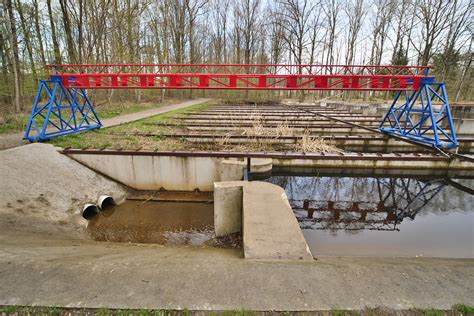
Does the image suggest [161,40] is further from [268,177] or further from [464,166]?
[464,166]

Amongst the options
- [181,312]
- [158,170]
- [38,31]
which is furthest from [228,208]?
[38,31]

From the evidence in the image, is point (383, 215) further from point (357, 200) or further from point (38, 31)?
point (38, 31)

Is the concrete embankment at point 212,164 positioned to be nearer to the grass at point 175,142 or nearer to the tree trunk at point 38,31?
the grass at point 175,142

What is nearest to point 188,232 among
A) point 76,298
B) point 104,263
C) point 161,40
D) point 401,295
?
point 104,263

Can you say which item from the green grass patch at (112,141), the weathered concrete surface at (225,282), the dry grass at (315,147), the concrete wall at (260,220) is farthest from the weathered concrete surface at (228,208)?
the dry grass at (315,147)

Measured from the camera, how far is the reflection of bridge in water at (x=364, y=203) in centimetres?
567

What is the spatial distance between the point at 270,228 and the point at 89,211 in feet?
16.4

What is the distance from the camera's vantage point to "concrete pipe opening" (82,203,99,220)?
577 centimetres

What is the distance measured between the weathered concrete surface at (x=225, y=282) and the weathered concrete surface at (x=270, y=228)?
0.17 meters

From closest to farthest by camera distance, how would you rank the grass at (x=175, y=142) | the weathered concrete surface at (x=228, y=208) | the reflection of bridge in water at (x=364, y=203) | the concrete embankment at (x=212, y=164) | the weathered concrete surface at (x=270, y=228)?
the weathered concrete surface at (x=270, y=228) → the weathered concrete surface at (x=228, y=208) → the reflection of bridge in water at (x=364, y=203) → the concrete embankment at (x=212, y=164) → the grass at (x=175, y=142)

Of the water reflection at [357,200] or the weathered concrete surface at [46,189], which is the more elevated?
the weathered concrete surface at [46,189]

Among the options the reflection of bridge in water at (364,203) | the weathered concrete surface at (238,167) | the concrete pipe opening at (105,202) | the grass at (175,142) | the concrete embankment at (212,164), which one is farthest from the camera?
the grass at (175,142)

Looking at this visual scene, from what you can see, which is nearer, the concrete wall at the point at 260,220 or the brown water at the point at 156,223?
the concrete wall at the point at 260,220

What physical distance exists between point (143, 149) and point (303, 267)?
6294 mm
